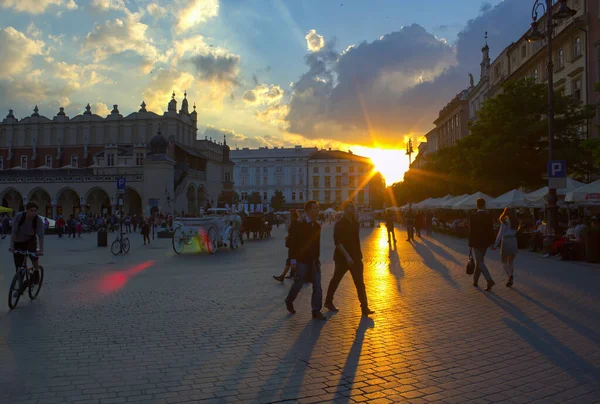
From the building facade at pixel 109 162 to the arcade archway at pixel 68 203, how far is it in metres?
0.11

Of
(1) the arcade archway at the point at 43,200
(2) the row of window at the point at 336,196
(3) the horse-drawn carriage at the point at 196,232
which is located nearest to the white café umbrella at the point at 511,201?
(3) the horse-drawn carriage at the point at 196,232

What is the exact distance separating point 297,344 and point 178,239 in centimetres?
1562

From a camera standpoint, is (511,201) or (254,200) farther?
(254,200)

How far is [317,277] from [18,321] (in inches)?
180

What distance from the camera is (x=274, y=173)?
122750mm

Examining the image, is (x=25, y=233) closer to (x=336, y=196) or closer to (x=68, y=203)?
(x=68, y=203)

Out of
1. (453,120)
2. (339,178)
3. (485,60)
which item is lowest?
(339,178)

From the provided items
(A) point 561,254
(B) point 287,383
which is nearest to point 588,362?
(B) point 287,383

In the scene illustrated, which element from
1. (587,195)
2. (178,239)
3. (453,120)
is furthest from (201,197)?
(587,195)

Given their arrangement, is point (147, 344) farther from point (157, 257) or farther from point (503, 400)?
point (157, 257)

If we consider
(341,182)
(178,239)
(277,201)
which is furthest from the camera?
(341,182)

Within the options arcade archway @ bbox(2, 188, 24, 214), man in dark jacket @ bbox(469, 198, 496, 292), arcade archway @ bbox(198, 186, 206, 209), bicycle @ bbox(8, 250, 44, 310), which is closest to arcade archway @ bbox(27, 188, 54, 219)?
arcade archway @ bbox(2, 188, 24, 214)

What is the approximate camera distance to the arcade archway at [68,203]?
209ft

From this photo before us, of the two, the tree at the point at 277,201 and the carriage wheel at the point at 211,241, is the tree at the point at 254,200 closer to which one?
the tree at the point at 277,201
